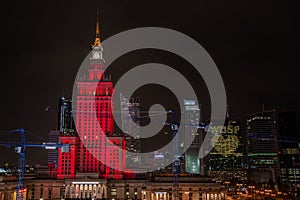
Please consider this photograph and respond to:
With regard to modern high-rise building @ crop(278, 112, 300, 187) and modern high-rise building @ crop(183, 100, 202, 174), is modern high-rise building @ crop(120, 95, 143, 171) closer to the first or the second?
modern high-rise building @ crop(183, 100, 202, 174)

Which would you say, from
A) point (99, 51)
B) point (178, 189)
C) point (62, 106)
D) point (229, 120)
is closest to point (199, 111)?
point (229, 120)

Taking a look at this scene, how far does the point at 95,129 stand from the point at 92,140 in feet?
9.04

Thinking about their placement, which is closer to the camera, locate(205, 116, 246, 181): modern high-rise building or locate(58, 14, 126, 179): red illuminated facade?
locate(58, 14, 126, 179): red illuminated facade

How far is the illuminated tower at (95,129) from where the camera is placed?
7000 cm

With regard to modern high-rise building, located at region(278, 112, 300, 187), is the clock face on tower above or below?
above

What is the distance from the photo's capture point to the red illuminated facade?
68.5 m

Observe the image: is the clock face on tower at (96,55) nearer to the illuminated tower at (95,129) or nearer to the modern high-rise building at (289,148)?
the illuminated tower at (95,129)

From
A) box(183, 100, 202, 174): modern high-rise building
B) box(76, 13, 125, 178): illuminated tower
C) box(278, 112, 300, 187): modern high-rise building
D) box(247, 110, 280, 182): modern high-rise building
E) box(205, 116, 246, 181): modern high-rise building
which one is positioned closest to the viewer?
box(76, 13, 125, 178): illuminated tower

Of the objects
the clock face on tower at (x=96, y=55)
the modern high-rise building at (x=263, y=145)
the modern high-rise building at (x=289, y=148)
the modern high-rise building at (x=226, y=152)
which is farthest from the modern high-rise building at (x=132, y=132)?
the clock face on tower at (x=96, y=55)

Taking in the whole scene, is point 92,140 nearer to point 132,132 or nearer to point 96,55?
point 96,55

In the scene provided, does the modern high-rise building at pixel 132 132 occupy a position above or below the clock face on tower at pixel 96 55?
below

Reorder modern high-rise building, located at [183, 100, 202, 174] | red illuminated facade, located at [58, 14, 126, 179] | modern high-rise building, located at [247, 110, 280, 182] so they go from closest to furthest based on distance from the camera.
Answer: red illuminated facade, located at [58, 14, 126, 179] < modern high-rise building, located at [183, 100, 202, 174] < modern high-rise building, located at [247, 110, 280, 182]

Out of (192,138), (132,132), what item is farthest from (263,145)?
(132,132)

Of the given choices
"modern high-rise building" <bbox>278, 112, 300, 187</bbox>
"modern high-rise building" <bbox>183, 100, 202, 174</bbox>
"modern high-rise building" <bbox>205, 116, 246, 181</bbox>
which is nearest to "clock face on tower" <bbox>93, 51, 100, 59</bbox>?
"modern high-rise building" <bbox>183, 100, 202, 174</bbox>
